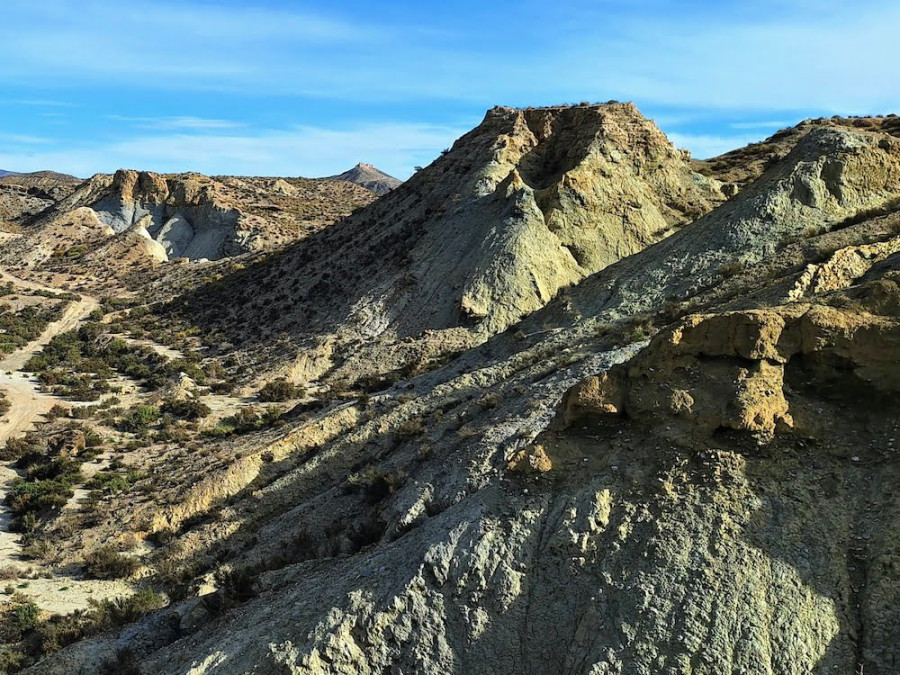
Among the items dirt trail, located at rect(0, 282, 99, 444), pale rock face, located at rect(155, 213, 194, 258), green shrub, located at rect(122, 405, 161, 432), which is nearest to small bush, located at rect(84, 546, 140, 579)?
green shrub, located at rect(122, 405, 161, 432)

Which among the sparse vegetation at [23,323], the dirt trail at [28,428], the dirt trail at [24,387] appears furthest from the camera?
the sparse vegetation at [23,323]

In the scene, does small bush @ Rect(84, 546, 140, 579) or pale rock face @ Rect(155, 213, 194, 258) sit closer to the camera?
small bush @ Rect(84, 546, 140, 579)

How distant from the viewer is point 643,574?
28.2 feet

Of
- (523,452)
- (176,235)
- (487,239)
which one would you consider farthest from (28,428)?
(176,235)

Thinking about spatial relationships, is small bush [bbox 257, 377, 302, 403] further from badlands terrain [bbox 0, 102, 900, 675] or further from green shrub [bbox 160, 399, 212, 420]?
green shrub [bbox 160, 399, 212, 420]

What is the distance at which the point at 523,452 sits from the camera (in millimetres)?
10602

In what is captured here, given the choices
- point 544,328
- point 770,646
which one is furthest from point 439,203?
point 770,646

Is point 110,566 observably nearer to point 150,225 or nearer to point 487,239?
point 487,239

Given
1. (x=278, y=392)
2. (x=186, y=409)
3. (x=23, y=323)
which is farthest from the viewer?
(x=23, y=323)

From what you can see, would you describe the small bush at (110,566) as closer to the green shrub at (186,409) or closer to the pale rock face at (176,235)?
the green shrub at (186,409)

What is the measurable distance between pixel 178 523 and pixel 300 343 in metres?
18.7

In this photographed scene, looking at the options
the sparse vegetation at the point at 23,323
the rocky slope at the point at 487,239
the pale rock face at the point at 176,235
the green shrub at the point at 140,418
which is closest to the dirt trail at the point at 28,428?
the sparse vegetation at the point at 23,323

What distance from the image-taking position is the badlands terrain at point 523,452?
8.45 meters

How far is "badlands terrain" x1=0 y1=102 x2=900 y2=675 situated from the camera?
845 centimetres
